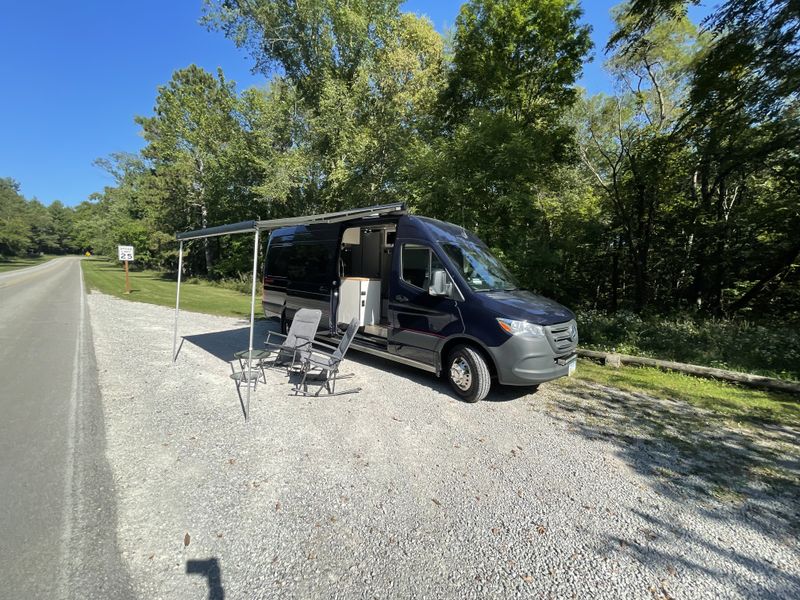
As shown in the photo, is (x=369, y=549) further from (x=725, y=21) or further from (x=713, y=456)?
(x=725, y=21)

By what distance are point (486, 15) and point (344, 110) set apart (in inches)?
310

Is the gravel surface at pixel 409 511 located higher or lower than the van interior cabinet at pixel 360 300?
lower

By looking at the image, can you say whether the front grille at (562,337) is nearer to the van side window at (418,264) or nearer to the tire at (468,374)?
the tire at (468,374)

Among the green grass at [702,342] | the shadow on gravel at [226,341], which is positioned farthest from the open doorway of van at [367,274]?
the green grass at [702,342]

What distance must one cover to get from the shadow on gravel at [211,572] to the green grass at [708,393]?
5829 millimetres

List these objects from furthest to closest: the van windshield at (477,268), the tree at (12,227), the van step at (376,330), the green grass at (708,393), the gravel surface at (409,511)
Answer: the tree at (12,227) → the van step at (376,330) → the van windshield at (477,268) → the green grass at (708,393) → the gravel surface at (409,511)

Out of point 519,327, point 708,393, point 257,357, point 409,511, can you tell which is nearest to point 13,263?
point 257,357

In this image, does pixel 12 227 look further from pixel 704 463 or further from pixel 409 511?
pixel 704 463

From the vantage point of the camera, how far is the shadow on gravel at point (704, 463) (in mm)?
2529

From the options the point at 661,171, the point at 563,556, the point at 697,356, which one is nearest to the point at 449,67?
the point at 661,171

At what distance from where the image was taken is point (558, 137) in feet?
42.9

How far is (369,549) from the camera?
242 centimetres

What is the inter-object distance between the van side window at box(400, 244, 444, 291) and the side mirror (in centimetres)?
21

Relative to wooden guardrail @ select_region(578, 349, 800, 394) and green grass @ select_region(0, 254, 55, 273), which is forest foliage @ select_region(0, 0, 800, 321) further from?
green grass @ select_region(0, 254, 55, 273)
